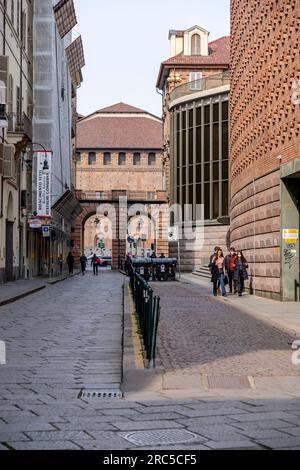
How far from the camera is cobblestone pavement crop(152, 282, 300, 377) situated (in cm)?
979

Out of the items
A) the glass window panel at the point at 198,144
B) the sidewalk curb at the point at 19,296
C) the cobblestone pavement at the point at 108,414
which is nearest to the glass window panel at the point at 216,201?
the glass window panel at the point at 198,144

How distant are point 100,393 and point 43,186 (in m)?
36.7

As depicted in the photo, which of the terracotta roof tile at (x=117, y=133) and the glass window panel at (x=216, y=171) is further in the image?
the terracotta roof tile at (x=117, y=133)

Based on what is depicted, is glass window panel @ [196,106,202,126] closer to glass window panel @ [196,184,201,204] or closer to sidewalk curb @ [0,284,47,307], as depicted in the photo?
glass window panel @ [196,184,201,204]

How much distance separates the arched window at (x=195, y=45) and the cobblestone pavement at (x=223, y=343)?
170ft

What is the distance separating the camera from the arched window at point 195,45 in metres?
68.5

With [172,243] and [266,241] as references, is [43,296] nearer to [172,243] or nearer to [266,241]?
[266,241]

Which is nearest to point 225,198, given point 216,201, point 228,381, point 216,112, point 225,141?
point 216,201

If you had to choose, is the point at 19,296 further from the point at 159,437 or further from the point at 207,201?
the point at 207,201

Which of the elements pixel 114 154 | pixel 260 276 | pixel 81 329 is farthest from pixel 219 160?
pixel 114 154

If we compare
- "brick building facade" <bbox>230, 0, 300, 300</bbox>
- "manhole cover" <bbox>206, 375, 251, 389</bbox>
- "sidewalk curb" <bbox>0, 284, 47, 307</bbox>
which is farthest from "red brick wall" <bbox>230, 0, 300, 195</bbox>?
"manhole cover" <bbox>206, 375, 251, 389</bbox>

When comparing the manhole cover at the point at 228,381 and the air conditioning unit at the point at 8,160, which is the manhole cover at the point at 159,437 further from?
the air conditioning unit at the point at 8,160

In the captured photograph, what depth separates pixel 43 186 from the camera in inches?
1740
